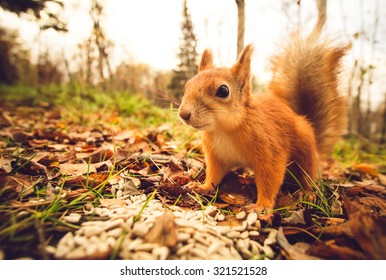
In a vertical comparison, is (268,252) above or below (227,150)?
below

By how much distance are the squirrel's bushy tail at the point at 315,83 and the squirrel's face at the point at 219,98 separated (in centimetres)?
55

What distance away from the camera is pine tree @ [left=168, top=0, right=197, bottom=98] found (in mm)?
2074

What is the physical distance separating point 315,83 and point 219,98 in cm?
84

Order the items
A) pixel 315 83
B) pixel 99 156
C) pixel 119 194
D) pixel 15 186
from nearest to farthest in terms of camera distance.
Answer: pixel 15 186 < pixel 119 194 < pixel 99 156 < pixel 315 83

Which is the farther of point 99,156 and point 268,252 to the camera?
point 99,156

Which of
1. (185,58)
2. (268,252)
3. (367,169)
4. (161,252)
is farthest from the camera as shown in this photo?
(185,58)

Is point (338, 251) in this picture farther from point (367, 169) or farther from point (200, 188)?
point (367, 169)

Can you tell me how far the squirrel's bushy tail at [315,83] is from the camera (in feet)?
5.16

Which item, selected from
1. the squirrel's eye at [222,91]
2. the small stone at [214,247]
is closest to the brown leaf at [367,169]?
the squirrel's eye at [222,91]

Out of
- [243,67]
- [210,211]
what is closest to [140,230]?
[210,211]

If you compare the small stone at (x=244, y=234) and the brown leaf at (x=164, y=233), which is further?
the small stone at (x=244, y=234)

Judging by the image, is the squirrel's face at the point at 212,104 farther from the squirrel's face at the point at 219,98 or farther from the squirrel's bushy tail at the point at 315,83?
the squirrel's bushy tail at the point at 315,83

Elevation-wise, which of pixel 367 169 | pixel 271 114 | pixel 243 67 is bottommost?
pixel 367 169

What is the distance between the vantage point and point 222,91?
1.17 m
